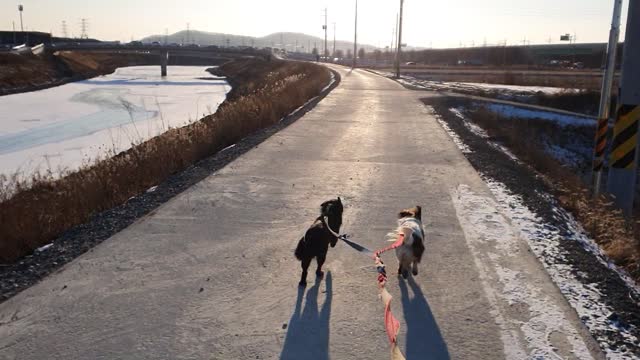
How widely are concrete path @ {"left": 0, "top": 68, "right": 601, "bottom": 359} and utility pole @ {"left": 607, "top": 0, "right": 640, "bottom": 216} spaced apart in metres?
2.43

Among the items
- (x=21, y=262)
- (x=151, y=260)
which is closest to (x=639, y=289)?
(x=151, y=260)

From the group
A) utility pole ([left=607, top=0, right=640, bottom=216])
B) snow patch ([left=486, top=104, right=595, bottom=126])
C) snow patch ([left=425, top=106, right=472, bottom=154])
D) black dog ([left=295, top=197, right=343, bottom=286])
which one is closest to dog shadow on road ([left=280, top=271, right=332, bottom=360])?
black dog ([left=295, top=197, right=343, bottom=286])

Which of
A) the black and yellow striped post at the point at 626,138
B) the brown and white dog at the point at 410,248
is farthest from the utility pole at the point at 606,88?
the brown and white dog at the point at 410,248

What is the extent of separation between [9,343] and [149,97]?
134 feet

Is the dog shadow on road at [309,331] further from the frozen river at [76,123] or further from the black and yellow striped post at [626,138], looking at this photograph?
the frozen river at [76,123]

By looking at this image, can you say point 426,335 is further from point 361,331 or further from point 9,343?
point 9,343

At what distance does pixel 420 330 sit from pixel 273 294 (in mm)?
1218

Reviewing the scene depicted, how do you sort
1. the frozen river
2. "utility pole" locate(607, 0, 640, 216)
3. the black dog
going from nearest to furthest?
the black dog → "utility pole" locate(607, 0, 640, 216) → the frozen river

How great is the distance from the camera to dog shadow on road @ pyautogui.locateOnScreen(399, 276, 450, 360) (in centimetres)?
349

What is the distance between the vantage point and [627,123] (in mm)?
7988

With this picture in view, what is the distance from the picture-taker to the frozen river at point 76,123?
676 inches

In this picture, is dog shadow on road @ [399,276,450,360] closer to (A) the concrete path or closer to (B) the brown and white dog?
(A) the concrete path

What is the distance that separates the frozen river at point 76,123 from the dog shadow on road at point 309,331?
32.3 feet

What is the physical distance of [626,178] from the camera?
8141mm
